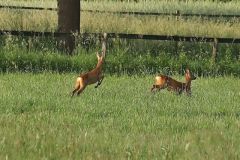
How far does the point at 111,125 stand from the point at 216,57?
8.80m

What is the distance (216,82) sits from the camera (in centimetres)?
1338

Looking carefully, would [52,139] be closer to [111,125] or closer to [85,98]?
[111,125]

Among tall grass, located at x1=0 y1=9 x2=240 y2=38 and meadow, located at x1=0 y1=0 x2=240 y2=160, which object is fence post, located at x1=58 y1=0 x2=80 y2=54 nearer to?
meadow, located at x1=0 y1=0 x2=240 y2=160

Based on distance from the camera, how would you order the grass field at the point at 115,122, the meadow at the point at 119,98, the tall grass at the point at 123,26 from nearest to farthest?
the grass field at the point at 115,122 → the meadow at the point at 119,98 → the tall grass at the point at 123,26

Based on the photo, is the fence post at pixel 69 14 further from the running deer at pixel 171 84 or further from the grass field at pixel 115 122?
the running deer at pixel 171 84

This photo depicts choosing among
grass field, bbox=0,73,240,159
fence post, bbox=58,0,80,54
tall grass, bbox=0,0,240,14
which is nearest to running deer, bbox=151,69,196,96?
grass field, bbox=0,73,240,159

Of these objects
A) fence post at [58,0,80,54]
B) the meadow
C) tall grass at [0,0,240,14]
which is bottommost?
the meadow

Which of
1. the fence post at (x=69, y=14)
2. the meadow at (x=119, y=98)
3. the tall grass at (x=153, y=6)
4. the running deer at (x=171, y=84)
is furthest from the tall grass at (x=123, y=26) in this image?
the running deer at (x=171, y=84)

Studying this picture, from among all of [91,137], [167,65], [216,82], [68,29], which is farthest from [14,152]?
[68,29]

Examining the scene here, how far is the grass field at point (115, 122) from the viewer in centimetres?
642

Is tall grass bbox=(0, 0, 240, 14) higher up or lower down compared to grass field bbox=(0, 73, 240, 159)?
higher up

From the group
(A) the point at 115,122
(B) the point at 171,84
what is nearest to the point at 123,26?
(B) the point at 171,84

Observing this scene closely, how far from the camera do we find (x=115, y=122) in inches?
323

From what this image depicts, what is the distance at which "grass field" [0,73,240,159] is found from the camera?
642 centimetres
